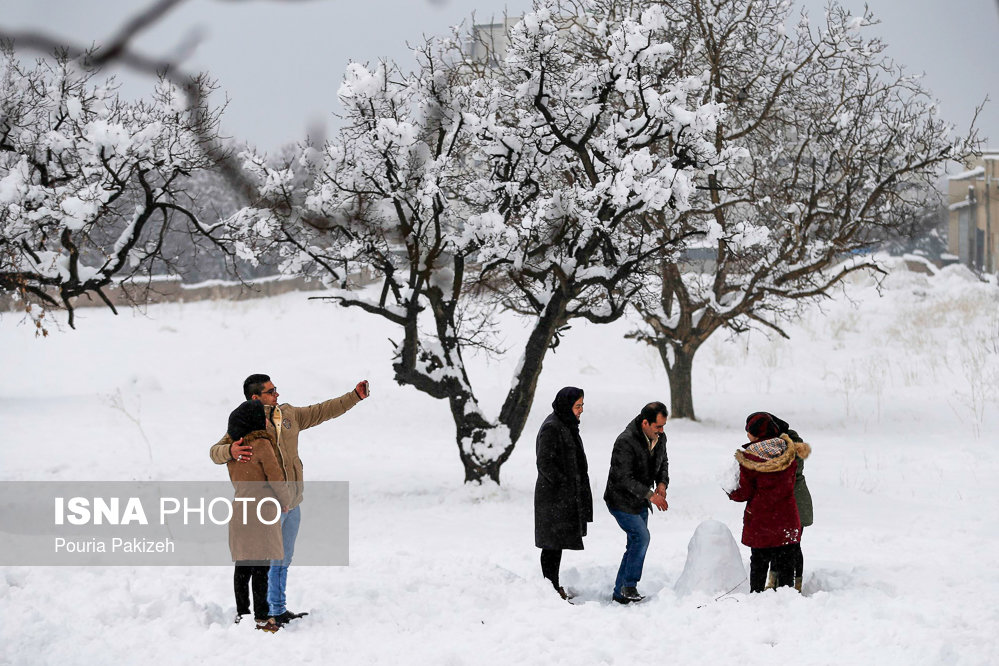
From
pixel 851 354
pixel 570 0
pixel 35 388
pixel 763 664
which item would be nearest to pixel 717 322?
pixel 570 0

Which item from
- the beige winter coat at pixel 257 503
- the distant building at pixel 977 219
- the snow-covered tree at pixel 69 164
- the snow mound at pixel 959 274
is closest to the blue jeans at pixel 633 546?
the beige winter coat at pixel 257 503

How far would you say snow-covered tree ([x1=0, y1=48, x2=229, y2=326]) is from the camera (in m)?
10.2

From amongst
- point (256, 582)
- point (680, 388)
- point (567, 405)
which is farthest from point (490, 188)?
point (680, 388)

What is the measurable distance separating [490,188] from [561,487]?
6498mm

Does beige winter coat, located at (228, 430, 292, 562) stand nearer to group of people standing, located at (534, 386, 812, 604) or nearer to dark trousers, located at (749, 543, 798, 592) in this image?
group of people standing, located at (534, 386, 812, 604)

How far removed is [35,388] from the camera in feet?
81.6

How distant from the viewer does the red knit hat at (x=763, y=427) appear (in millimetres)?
6574

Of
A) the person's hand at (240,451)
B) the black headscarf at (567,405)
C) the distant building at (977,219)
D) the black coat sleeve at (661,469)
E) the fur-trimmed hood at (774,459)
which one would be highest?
the distant building at (977,219)

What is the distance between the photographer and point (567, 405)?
7016mm

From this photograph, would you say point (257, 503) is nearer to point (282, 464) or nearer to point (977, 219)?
point (282, 464)

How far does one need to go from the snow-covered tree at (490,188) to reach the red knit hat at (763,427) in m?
4.69

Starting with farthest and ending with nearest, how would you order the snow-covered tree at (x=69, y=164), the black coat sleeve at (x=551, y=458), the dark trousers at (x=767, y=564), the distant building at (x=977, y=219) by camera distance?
the distant building at (x=977, y=219) < the snow-covered tree at (x=69, y=164) < the black coat sleeve at (x=551, y=458) < the dark trousers at (x=767, y=564)

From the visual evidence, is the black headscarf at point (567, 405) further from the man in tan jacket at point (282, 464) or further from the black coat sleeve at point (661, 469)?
the man in tan jacket at point (282, 464)

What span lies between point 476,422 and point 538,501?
5934 millimetres
